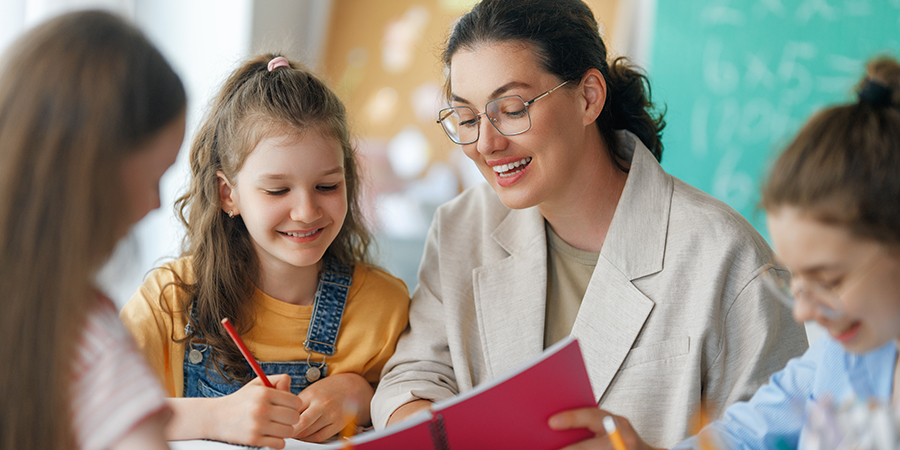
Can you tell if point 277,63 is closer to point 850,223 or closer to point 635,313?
point 635,313

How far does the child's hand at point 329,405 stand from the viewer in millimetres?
1275

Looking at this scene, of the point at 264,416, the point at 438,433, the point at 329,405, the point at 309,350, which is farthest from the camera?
the point at 309,350

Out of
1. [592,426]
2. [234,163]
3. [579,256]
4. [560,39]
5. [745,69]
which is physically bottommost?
[592,426]

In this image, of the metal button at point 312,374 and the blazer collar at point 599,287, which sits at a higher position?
the blazer collar at point 599,287

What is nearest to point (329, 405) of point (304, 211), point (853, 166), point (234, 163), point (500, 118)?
point (304, 211)

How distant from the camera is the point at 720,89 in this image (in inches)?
117

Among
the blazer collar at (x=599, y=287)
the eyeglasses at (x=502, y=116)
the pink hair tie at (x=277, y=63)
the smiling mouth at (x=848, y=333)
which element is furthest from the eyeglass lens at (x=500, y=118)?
the smiling mouth at (x=848, y=333)

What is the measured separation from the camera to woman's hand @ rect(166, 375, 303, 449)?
3.66ft

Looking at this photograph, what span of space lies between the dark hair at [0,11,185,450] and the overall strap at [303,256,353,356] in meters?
0.72

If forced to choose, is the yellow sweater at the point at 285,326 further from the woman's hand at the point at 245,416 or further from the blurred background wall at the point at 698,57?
the blurred background wall at the point at 698,57

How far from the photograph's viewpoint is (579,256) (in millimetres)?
1468

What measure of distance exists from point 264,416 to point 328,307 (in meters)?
0.37

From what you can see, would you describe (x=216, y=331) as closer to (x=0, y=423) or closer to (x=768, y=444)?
(x=0, y=423)

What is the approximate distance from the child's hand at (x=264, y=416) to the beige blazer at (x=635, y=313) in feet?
0.72
